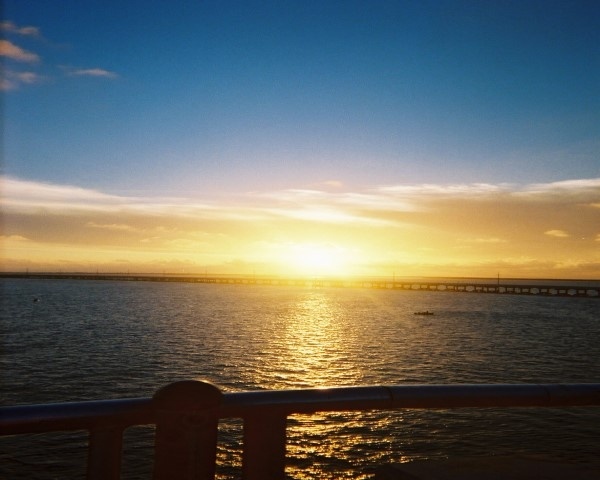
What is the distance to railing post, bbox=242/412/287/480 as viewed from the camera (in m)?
2.79

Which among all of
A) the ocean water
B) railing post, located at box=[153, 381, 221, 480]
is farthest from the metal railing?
the ocean water

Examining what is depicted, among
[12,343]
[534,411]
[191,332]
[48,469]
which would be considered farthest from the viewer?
[191,332]

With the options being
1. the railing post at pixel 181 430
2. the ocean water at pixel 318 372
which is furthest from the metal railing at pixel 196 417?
the ocean water at pixel 318 372

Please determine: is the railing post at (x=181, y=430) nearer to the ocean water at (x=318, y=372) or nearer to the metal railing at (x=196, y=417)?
the metal railing at (x=196, y=417)

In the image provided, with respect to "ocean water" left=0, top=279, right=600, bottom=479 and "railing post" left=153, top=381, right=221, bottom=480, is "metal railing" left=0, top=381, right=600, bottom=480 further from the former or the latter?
"ocean water" left=0, top=279, right=600, bottom=479

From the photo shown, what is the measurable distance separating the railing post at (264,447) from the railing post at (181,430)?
283 mm

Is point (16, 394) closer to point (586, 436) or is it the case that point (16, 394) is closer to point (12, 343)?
point (12, 343)

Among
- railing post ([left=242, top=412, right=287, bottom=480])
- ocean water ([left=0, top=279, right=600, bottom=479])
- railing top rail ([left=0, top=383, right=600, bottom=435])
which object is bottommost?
ocean water ([left=0, top=279, right=600, bottom=479])

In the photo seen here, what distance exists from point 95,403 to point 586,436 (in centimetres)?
2385

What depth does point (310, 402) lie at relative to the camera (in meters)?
2.81

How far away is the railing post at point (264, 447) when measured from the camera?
2.79 meters

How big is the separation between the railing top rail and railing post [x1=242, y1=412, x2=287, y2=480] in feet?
0.19

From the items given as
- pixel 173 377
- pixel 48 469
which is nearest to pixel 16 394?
pixel 173 377

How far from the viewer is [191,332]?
60281 mm
